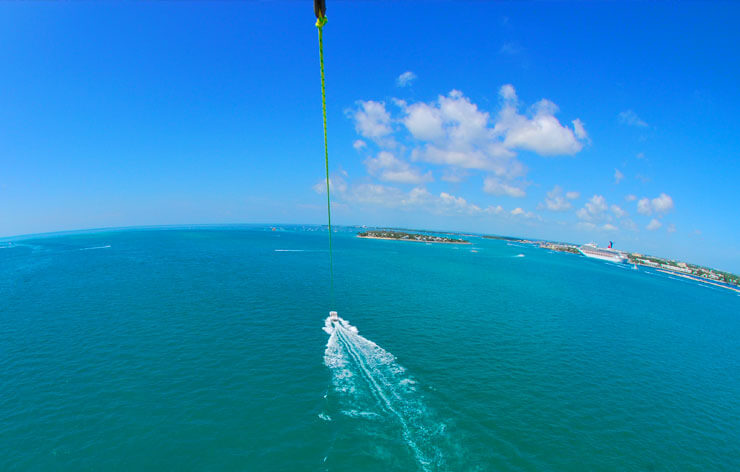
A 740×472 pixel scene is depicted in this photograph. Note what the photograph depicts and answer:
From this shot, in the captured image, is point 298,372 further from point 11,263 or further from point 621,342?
point 11,263

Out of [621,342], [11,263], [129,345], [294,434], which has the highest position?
[11,263]

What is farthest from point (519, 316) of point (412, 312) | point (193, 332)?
point (193, 332)

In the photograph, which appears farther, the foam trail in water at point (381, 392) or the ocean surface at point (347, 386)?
the foam trail in water at point (381, 392)

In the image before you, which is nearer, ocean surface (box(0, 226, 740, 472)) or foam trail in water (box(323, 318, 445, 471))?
ocean surface (box(0, 226, 740, 472))

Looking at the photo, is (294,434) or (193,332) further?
(193,332)
